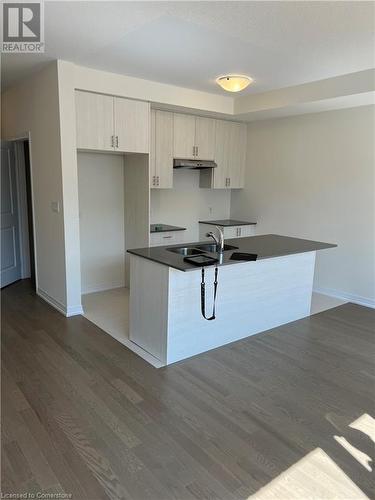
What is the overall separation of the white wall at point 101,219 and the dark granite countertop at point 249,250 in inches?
64.8

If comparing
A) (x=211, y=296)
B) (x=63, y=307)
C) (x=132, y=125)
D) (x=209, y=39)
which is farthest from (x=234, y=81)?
(x=63, y=307)

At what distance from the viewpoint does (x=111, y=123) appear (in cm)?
411

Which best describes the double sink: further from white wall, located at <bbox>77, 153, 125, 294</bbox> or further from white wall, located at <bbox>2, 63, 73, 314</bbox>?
white wall, located at <bbox>77, 153, 125, 294</bbox>

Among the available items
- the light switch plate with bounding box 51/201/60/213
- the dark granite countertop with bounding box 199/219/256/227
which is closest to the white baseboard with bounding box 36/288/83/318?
the light switch plate with bounding box 51/201/60/213

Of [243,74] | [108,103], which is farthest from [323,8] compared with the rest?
[108,103]

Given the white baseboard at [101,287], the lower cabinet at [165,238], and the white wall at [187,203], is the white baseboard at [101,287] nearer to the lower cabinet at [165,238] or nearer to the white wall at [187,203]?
the lower cabinet at [165,238]

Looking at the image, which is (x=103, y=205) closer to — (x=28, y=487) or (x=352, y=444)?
(x=28, y=487)

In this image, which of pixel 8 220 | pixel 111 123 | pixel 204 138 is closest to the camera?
pixel 111 123

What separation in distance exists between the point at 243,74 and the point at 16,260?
13.1 feet

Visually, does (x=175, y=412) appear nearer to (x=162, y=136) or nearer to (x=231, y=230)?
(x=162, y=136)

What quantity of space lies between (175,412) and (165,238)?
Answer: 2794 mm

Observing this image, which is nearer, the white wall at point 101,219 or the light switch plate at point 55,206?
the light switch plate at point 55,206

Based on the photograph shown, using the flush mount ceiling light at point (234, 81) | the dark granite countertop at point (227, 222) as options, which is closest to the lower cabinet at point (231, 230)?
the dark granite countertop at point (227, 222)

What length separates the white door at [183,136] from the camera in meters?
4.98
